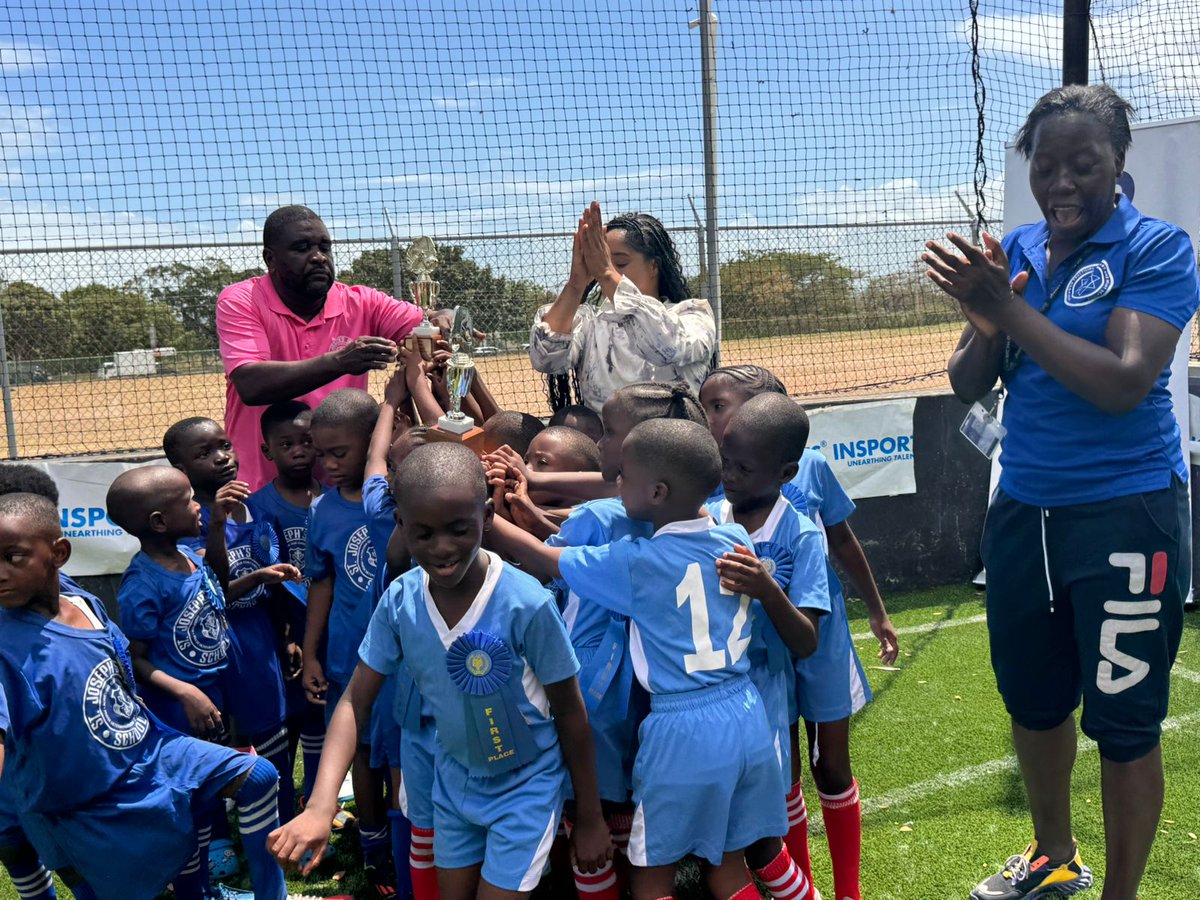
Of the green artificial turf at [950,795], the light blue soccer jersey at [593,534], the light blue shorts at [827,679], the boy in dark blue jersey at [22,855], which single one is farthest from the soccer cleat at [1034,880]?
the boy in dark blue jersey at [22,855]

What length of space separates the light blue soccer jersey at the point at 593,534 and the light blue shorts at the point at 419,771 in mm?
429

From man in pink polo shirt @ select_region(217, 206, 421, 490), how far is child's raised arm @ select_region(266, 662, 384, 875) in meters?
1.15

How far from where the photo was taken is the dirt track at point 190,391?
607 cm

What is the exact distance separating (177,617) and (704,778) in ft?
5.09

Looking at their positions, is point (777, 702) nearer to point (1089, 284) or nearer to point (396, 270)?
point (1089, 284)

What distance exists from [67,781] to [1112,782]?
2.52 m

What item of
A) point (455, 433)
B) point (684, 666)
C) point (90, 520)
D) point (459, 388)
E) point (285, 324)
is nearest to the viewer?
point (684, 666)

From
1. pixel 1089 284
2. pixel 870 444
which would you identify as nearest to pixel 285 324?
pixel 1089 284

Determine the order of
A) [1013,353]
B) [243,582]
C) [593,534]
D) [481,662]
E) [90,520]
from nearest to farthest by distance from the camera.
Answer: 1. [481,662]
2. [593,534]
3. [1013,353]
4. [243,582]
5. [90,520]

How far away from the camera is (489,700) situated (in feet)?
7.06

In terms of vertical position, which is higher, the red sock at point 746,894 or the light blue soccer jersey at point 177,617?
the light blue soccer jersey at point 177,617

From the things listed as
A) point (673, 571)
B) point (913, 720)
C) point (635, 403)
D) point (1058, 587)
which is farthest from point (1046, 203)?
point (913, 720)

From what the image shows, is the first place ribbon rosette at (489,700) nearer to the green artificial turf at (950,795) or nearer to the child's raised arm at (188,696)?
the child's raised arm at (188,696)

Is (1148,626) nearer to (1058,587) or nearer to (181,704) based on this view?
(1058,587)
